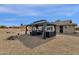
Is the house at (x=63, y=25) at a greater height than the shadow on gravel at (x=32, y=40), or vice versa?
the house at (x=63, y=25)

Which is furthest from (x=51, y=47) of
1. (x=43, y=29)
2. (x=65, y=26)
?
(x=65, y=26)

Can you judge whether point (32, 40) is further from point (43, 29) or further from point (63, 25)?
point (63, 25)

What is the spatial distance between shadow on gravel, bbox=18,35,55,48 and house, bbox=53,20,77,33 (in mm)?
245

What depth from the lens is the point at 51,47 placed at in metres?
11.2

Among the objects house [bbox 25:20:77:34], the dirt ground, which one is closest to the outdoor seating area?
house [bbox 25:20:77:34]

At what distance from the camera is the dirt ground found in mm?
11188

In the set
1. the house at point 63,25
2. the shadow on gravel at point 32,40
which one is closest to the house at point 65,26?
the house at point 63,25

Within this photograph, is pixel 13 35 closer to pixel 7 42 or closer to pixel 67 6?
pixel 7 42

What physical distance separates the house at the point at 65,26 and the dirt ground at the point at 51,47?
0.30ft

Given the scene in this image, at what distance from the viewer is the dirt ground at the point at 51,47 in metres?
11.2

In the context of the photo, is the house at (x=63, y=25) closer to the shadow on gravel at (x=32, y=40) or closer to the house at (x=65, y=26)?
the house at (x=65, y=26)

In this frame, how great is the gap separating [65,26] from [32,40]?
0.66 m
